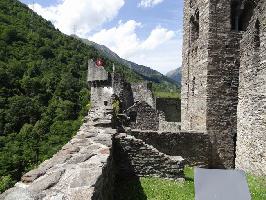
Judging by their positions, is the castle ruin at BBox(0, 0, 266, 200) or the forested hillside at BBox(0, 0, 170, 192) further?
the forested hillside at BBox(0, 0, 170, 192)

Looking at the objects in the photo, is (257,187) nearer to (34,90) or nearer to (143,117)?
(143,117)

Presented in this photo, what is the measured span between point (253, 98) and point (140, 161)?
15.5 ft

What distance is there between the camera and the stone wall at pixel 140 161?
10.5 m

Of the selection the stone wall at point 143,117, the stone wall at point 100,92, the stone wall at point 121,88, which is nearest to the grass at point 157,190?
the stone wall at point 143,117

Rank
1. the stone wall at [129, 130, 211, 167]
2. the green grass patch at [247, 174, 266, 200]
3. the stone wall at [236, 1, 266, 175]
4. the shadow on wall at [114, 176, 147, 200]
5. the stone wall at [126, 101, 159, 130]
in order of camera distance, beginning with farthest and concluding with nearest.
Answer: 1. the stone wall at [126, 101, 159, 130]
2. the stone wall at [129, 130, 211, 167]
3. the stone wall at [236, 1, 266, 175]
4. the green grass patch at [247, 174, 266, 200]
5. the shadow on wall at [114, 176, 147, 200]

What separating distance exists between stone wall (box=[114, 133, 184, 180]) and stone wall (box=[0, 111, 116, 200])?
305cm

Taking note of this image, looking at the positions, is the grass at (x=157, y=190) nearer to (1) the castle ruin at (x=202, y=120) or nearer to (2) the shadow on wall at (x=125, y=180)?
(2) the shadow on wall at (x=125, y=180)

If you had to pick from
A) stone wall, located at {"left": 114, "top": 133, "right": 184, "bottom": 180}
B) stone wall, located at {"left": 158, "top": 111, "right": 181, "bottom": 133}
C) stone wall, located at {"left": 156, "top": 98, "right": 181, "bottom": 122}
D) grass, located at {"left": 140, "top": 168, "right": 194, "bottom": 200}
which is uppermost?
stone wall, located at {"left": 156, "top": 98, "right": 181, "bottom": 122}

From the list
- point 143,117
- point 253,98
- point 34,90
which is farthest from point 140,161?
point 34,90

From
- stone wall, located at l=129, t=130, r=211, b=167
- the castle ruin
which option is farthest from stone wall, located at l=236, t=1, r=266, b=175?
stone wall, located at l=129, t=130, r=211, b=167

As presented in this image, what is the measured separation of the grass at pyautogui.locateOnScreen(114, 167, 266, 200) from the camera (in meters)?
9.32

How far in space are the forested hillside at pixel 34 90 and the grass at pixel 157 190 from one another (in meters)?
17.7

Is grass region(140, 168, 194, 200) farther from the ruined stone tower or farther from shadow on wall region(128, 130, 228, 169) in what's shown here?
the ruined stone tower

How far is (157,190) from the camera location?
9797 millimetres
